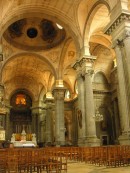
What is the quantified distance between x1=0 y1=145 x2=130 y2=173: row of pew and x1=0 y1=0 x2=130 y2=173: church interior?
0.24ft

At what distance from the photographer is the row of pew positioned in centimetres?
513

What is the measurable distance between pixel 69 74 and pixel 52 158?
22.6 meters

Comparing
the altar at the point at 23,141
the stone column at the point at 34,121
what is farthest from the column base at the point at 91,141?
the stone column at the point at 34,121

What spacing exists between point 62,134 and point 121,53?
12.1 meters

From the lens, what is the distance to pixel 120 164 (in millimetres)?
7332

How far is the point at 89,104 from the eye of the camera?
1498cm

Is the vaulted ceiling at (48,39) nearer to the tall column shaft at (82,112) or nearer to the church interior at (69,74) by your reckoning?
the church interior at (69,74)

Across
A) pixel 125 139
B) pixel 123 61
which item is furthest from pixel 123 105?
pixel 123 61

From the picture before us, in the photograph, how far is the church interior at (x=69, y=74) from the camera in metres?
10.7

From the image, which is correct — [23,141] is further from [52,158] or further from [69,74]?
[52,158]

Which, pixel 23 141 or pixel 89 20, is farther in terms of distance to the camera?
pixel 23 141

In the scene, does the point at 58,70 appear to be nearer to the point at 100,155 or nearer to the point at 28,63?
the point at 28,63

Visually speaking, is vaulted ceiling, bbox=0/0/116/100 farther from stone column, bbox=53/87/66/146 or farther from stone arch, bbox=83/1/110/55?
stone column, bbox=53/87/66/146

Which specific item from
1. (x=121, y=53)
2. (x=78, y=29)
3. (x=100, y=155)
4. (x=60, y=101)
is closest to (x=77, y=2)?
(x=78, y=29)
